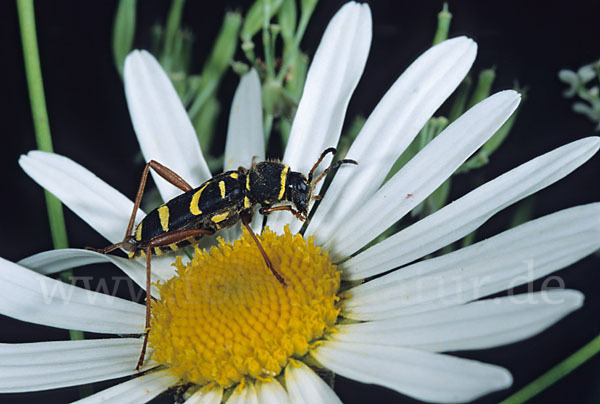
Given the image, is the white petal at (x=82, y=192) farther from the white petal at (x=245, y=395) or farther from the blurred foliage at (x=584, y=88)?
the blurred foliage at (x=584, y=88)

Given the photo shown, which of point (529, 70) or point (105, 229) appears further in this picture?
point (529, 70)

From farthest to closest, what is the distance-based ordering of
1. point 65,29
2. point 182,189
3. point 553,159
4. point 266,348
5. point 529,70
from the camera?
1. point 65,29
2. point 529,70
3. point 182,189
4. point 266,348
5. point 553,159

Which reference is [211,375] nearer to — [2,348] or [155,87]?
[2,348]

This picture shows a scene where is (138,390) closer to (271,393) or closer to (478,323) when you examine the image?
(271,393)

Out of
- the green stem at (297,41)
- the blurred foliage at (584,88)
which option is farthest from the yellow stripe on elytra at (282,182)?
the blurred foliage at (584,88)

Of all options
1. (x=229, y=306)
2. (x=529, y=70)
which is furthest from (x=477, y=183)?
(x=229, y=306)

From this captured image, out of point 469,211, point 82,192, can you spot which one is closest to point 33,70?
point 82,192
